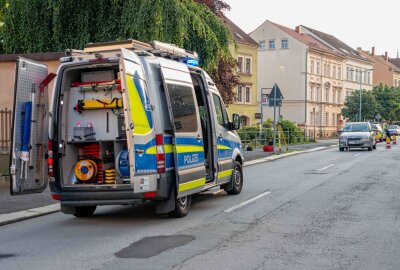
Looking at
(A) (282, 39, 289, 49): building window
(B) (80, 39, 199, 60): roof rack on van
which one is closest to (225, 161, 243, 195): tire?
(B) (80, 39, 199, 60): roof rack on van

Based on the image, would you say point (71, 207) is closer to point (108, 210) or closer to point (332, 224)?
point (108, 210)

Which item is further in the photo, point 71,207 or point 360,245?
point 71,207

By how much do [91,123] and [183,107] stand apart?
1639mm

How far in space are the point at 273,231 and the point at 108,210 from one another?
13.2 feet

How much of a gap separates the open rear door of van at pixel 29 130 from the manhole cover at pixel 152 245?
255 cm

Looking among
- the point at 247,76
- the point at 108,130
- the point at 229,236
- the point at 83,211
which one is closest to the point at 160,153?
the point at 108,130

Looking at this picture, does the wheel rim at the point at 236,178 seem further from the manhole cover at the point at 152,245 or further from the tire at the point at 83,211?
the manhole cover at the point at 152,245

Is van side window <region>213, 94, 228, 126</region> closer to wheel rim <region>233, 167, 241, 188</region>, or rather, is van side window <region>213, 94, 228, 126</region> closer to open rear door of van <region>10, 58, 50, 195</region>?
wheel rim <region>233, 167, 241, 188</region>

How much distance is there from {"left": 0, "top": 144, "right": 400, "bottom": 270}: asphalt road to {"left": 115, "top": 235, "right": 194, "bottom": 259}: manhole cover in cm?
1

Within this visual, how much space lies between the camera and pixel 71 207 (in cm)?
997

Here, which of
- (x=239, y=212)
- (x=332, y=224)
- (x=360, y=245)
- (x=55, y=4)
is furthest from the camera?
(x=55, y=4)

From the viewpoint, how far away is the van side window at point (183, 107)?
9.78 m

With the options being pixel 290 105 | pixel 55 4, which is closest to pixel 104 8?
pixel 55 4

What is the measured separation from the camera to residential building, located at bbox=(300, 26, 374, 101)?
3113 inches
